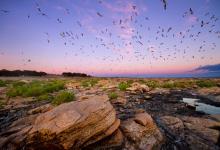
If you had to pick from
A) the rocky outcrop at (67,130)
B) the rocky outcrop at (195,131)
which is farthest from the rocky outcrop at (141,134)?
the rocky outcrop at (195,131)

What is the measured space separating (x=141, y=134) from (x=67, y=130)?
290 centimetres

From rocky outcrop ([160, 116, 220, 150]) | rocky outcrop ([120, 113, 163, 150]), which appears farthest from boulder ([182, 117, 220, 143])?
rocky outcrop ([120, 113, 163, 150])

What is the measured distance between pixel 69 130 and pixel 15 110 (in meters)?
8.07

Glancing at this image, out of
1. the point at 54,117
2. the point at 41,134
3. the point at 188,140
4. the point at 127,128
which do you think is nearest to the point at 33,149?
the point at 41,134

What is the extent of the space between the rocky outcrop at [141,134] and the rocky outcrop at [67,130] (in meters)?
0.65

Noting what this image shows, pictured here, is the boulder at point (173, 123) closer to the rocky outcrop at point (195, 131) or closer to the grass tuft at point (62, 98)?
the rocky outcrop at point (195, 131)

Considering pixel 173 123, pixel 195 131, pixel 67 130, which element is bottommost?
pixel 195 131

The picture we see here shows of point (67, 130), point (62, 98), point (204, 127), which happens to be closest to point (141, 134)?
point (67, 130)

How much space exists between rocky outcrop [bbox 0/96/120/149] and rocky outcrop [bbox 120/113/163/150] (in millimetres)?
654

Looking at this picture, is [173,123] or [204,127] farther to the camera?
[173,123]

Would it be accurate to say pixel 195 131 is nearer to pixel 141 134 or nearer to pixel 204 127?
pixel 204 127

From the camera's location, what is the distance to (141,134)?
283 inches

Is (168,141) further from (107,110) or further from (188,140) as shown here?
(107,110)

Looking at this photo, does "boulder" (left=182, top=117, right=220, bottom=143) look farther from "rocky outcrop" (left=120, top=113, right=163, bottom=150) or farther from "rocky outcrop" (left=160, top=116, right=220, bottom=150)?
"rocky outcrop" (left=120, top=113, right=163, bottom=150)
